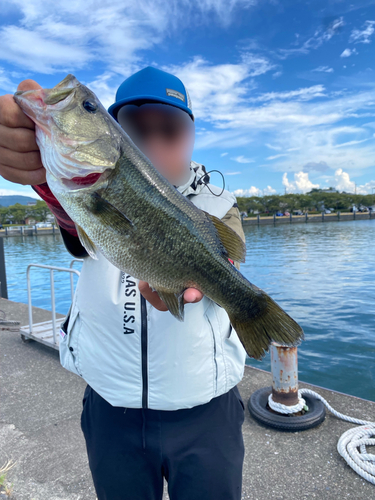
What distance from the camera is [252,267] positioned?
23.1 meters

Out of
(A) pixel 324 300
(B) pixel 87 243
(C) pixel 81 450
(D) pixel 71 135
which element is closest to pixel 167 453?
(B) pixel 87 243

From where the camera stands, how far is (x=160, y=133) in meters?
2.14

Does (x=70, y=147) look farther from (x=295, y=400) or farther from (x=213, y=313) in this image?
(x=295, y=400)

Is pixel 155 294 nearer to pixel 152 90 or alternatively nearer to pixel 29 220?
pixel 152 90

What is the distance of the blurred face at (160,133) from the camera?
2.11m

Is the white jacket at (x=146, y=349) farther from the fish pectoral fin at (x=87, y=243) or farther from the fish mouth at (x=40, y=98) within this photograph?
the fish mouth at (x=40, y=98)

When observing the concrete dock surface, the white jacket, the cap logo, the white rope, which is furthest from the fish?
the white rope

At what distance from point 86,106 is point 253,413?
12.3ft

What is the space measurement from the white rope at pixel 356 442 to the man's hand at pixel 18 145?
3568mm

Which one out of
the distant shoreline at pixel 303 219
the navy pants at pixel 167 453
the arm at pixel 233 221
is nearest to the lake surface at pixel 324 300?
the arm at pixel 233 221

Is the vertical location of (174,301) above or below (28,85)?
below

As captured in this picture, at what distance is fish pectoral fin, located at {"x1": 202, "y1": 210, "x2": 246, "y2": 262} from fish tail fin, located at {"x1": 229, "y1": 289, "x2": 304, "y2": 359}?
0.86ft

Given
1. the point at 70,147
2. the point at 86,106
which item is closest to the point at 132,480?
the point at 70,147

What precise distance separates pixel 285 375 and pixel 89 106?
3570 millimetres
